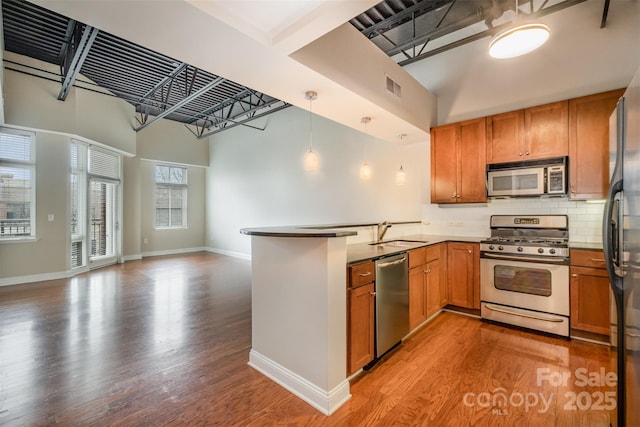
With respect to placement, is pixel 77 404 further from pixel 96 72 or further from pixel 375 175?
pixel 96 72

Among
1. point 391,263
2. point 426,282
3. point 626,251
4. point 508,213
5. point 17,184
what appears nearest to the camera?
point 626,251

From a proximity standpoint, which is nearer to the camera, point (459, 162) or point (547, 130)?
point (547, 130)

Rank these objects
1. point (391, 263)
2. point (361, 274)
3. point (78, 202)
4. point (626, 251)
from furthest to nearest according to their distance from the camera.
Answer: point (78, 202) → point (391, 263) → point (361, 274) → point (626, 251)

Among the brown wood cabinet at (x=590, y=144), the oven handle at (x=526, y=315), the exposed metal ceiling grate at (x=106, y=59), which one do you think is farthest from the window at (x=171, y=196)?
the brown wood cabinet at (x=590, y=144)

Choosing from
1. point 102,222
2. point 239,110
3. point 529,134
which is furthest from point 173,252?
point 529,134

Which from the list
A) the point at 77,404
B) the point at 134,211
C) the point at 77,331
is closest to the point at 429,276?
the point at 77,404

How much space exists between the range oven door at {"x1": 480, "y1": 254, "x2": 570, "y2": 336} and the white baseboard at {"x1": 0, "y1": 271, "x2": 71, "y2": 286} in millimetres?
7666

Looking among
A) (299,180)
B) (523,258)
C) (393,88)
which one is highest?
(393,88)

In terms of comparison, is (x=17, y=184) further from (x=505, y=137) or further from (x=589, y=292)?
(x=589, y=292)

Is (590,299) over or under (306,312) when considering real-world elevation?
under

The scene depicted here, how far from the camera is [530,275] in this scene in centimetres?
319

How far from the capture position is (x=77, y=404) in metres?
2.01

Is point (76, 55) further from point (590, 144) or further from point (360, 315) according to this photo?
point (590, 144)

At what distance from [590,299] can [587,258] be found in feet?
1.37
